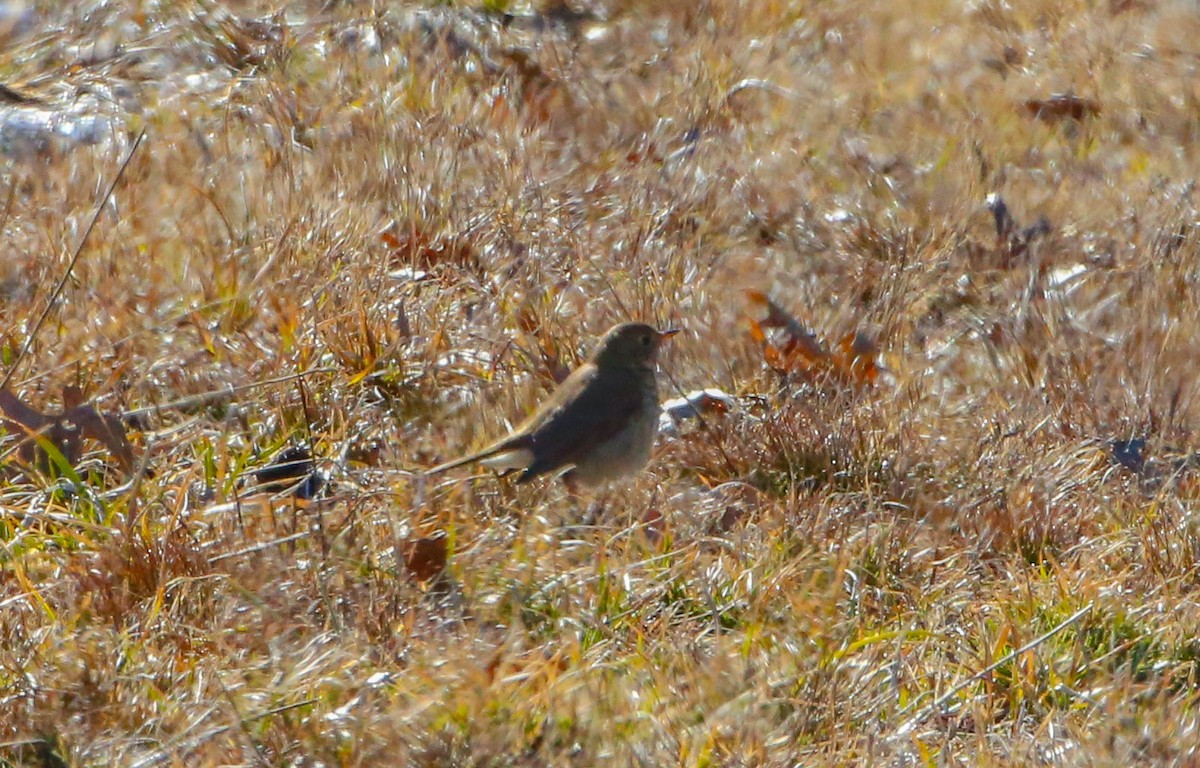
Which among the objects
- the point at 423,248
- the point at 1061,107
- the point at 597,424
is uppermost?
the point at 423,248

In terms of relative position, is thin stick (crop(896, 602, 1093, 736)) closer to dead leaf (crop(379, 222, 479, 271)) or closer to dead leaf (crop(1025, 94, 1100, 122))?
dead leaf (crop(379, 222, 479, 271))

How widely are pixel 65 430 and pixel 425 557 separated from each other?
1.09 meters

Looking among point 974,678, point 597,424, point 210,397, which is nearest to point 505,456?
point 597,424

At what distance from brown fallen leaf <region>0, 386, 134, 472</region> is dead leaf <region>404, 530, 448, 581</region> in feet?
2.90

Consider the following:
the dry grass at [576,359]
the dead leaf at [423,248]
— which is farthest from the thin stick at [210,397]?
the dead leaf at [423,248]

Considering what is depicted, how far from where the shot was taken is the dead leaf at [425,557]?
381 centimetres

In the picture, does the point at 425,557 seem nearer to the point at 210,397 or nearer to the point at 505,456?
the point at 505,456

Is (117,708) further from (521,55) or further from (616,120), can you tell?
(521,55)

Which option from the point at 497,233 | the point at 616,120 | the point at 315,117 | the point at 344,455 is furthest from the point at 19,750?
the point at 616,120

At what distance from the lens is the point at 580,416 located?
4.66m

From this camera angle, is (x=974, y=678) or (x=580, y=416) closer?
(x=974, y=678)

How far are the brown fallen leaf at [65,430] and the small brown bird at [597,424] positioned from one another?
2.56 ft

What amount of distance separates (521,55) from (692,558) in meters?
3.98

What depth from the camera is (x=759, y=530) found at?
13.2 feet
